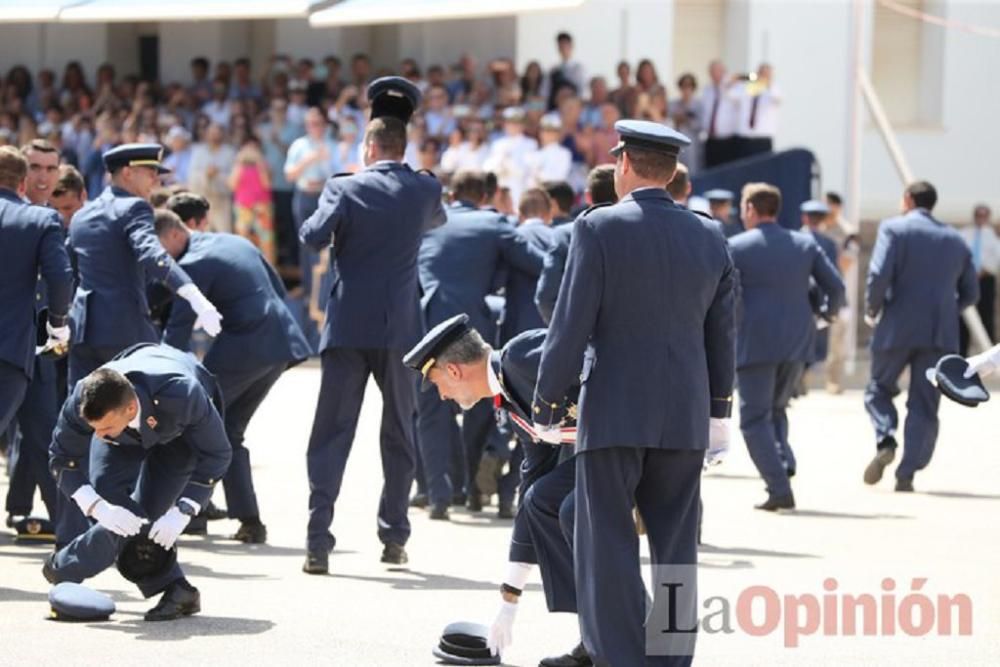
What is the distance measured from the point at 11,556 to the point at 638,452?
4386 millimetres

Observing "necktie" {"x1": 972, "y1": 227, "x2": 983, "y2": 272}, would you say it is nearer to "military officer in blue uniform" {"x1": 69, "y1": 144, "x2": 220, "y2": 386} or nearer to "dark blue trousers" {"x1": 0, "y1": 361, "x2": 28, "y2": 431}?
"military officer in blue uniform" {"x1": 69, "y1": 144, "x2": 220, "y2": 386}

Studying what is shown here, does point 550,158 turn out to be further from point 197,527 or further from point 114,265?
point 114,265

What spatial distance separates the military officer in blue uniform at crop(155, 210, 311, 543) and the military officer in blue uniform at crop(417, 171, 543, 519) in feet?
3.87

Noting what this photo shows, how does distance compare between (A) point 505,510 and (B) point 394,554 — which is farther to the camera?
(A) point 505,510

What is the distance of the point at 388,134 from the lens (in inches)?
404

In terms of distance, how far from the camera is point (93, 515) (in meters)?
8.48

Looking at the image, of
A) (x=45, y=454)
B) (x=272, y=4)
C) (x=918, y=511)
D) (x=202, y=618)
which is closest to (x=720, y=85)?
(x=272, y=4)

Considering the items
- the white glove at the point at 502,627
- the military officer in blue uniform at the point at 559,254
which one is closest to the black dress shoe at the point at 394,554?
the military officer in blue uniform at the point at 559,254

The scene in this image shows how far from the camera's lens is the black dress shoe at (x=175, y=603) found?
8.73 metres

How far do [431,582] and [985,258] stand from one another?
16404mm

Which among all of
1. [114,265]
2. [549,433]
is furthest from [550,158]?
[549,433]

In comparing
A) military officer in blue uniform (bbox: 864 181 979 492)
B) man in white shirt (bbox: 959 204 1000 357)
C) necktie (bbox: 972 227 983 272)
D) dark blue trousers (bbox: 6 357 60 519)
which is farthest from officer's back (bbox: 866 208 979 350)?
necktie (bbox: 972 227 983 272)

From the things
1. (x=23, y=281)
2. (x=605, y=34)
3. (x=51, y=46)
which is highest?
(x=605, y=34)

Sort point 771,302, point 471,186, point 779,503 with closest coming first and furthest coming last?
point 471,186
point 779,503
point 771,302
